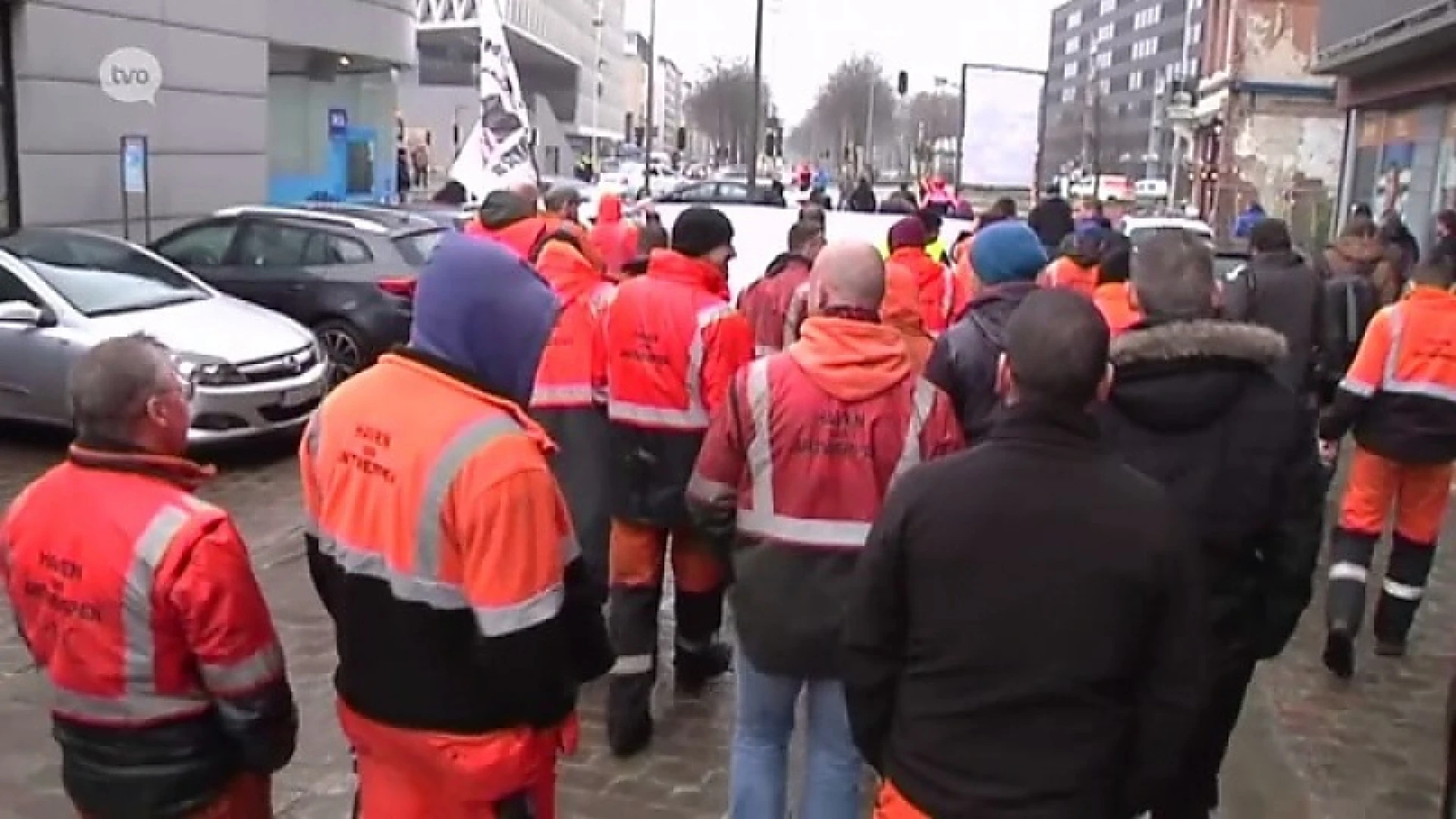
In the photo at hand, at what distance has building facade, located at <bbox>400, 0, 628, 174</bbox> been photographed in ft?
174

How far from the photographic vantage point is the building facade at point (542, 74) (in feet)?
174

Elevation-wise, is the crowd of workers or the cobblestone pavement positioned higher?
the crowd of workers

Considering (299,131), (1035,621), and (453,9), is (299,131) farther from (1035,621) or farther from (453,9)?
(453,9)

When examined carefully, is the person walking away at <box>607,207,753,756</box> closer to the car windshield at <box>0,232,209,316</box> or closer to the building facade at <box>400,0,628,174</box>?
the car windshield at <box>0,232,209,316</box>

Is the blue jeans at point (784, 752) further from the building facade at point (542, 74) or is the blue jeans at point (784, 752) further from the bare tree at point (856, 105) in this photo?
the bare tree at point (856, 105)

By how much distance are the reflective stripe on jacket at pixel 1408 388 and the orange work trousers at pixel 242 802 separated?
15.0 ft

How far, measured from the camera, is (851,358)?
3.99 m

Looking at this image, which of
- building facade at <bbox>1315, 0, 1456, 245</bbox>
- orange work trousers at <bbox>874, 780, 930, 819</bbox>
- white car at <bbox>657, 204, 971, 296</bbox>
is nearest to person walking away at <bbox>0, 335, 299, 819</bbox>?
orange work trousers at <bbox>874, 780, 930, 819</bbox>

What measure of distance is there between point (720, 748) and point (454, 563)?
295cm

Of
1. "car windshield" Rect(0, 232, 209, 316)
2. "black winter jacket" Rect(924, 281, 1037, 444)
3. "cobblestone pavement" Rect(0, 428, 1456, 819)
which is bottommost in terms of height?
"cobblestone pavement" Rect(0, 428, 1456, 819)

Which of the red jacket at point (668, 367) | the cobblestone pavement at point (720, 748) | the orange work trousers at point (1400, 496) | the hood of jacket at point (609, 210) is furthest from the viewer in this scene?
the hood of jacket at point (609, 210)

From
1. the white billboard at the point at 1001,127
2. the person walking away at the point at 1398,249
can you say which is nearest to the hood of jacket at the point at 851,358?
the person walking away at the point at 1398,249

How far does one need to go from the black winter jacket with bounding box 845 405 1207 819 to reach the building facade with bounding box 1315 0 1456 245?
16.6 meters

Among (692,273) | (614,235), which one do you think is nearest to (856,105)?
(614,235)
